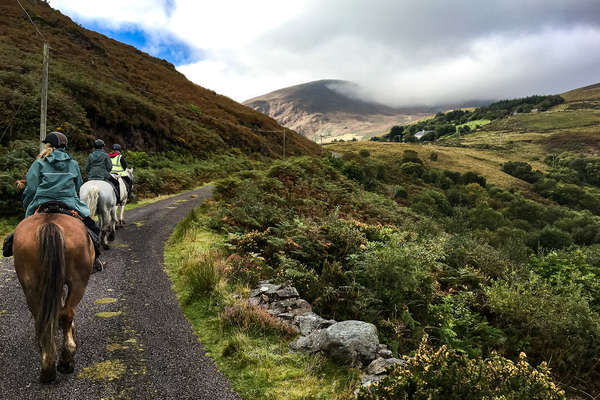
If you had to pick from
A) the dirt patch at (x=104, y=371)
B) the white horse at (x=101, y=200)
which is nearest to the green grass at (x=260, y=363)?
the dirt patch at (x=104, y=371)

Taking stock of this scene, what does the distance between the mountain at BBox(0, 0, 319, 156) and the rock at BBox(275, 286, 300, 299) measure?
1676cm

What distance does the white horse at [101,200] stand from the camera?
8219 mm

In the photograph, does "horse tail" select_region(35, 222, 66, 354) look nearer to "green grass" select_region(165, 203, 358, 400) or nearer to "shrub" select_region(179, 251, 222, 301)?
"green grass" select_region(165, 203, 358, 400)

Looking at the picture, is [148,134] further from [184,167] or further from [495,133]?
[495,133]

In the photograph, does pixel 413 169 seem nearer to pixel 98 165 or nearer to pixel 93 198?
pixel 98 165

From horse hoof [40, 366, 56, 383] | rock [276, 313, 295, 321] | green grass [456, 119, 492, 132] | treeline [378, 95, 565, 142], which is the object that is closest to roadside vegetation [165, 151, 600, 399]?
rock [276, 313, 295, 321]

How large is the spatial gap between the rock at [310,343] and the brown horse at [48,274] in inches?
117

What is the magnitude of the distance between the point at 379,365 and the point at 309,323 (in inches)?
61.7

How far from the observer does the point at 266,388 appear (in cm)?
394

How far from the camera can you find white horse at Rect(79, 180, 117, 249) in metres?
8.22

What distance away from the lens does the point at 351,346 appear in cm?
445

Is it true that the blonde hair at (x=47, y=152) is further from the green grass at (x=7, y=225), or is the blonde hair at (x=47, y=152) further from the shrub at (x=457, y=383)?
the green grass at (x=7, y=225)

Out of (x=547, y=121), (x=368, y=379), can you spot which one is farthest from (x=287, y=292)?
(x=547, y=121)

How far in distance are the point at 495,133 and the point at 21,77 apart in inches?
6840
